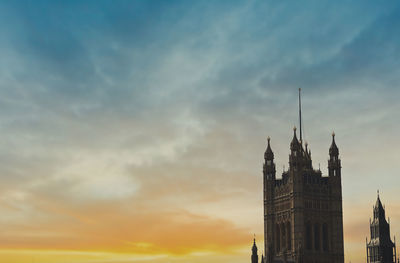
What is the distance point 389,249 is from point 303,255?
21.7 m

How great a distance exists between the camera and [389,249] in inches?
7864

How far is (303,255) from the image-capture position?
19975 centimetres
